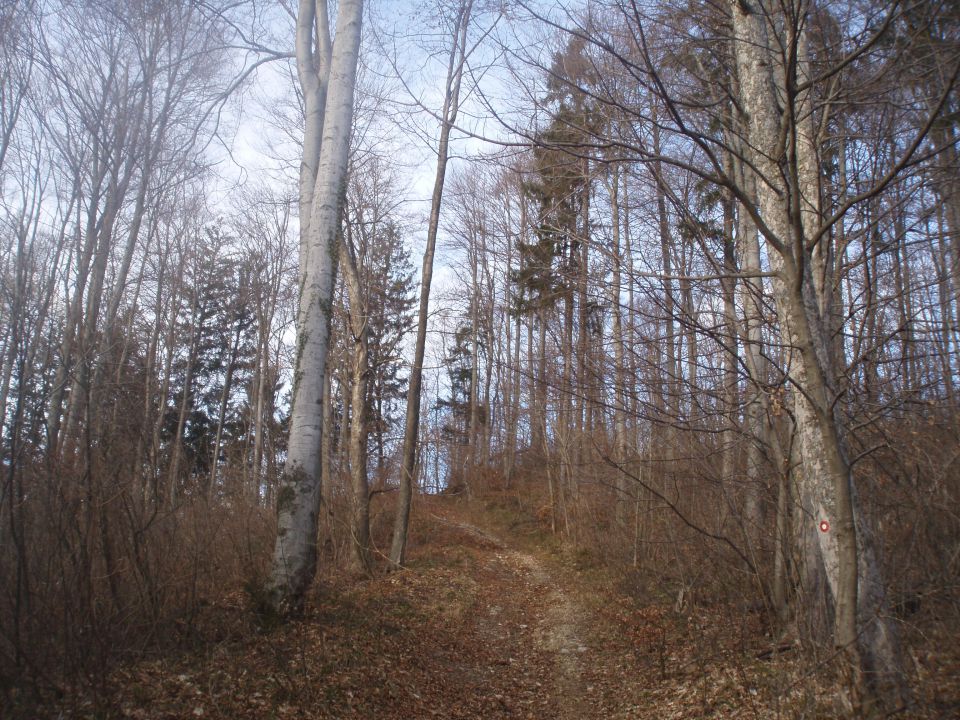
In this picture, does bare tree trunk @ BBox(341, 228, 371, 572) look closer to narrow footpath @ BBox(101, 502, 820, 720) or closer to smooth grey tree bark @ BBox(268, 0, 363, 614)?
narrow footpath @ BBox(101, 502, 820, 720)

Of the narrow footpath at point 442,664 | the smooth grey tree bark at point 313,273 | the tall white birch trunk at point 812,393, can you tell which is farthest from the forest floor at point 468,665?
the smooth grey tree bark at point 313,273

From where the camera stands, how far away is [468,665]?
6.67 meters

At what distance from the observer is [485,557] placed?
14.0 meters

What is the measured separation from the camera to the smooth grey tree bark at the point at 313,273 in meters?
6.08

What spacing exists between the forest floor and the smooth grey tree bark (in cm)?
59

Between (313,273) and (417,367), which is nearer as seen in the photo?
(313,273)

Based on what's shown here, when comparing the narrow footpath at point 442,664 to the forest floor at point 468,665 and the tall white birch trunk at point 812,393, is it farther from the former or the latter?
the tall white birch trunk at point 812,393

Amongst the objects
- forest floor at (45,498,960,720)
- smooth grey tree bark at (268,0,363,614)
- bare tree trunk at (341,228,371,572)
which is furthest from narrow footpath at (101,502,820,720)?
bare tree trunk at (341,228,371,572)

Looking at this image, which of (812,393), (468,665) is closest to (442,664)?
(468,665)

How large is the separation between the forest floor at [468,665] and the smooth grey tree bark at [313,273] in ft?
1.93

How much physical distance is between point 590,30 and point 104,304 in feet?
41.3

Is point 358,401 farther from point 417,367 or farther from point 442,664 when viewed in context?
point 442,664

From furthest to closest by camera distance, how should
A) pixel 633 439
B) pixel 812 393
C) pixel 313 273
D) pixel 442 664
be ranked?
pixel 633 439 < pixel 313 273 < pixel 442 664 < pixel 812 393

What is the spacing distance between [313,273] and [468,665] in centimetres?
469
